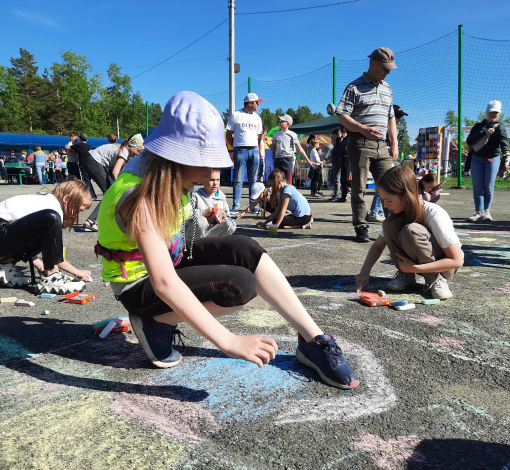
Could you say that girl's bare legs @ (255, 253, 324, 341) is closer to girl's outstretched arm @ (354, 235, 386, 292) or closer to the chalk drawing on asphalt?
the chalk drawing on asphalt

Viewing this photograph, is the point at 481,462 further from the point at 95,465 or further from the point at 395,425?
the point at 95,465

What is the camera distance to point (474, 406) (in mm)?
1884

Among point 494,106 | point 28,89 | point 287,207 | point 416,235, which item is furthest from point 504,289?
point 28,89

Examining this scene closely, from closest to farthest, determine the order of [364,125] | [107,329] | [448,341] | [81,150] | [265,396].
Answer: [265,396]
[448,341]
[107,329]
[364,125]
[81,150]

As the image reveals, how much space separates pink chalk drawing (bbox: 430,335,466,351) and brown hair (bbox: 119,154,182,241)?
5.32 feet

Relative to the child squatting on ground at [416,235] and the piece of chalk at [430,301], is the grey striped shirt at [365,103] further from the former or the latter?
the piece of chalk at [430,301]

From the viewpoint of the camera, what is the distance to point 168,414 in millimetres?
1829

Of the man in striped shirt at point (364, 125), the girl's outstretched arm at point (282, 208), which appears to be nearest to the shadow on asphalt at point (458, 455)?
the man in striped shirt at point (364, 125)

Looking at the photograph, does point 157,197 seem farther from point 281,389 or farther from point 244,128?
point 244,128

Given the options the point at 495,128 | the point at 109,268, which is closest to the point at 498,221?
the point at 495,128

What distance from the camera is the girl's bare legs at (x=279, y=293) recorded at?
2117 millimetres

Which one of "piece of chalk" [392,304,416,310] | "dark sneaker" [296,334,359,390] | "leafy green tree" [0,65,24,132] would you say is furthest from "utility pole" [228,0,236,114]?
"leafy green tree" [0,65,24,132]

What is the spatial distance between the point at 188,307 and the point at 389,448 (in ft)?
2.72

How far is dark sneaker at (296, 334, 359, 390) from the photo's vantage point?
2.05 metres
